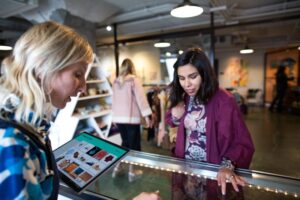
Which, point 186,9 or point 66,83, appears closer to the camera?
point 66,83

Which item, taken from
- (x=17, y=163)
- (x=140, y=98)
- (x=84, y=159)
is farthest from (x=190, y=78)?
(x=140, y=98)

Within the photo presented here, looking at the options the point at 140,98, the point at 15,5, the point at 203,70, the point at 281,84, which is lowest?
the point at 140,98

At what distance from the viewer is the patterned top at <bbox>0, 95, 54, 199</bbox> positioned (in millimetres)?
475

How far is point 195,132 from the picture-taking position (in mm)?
1348

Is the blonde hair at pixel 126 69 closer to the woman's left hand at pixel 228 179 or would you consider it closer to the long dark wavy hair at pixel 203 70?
the long dark wavy hair at pixel 203 70

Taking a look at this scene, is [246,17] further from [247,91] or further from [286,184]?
[247,91]

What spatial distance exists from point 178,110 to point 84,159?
724 mm

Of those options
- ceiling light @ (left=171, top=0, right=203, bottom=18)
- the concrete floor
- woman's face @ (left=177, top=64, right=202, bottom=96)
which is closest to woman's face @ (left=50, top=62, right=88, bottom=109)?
woman's face @ (left=177, top=64, right=202, bottom=96)

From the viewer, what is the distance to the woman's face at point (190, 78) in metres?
1.31

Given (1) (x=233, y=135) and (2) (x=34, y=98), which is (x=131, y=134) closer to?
(1) (x=233, y=135)

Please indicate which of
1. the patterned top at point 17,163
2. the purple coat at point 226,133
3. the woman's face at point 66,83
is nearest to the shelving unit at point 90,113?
the purple coat at point 226,133

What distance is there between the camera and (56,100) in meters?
0.67

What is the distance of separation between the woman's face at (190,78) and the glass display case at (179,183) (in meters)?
0.44

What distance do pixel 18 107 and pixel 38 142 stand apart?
10 centimetres
